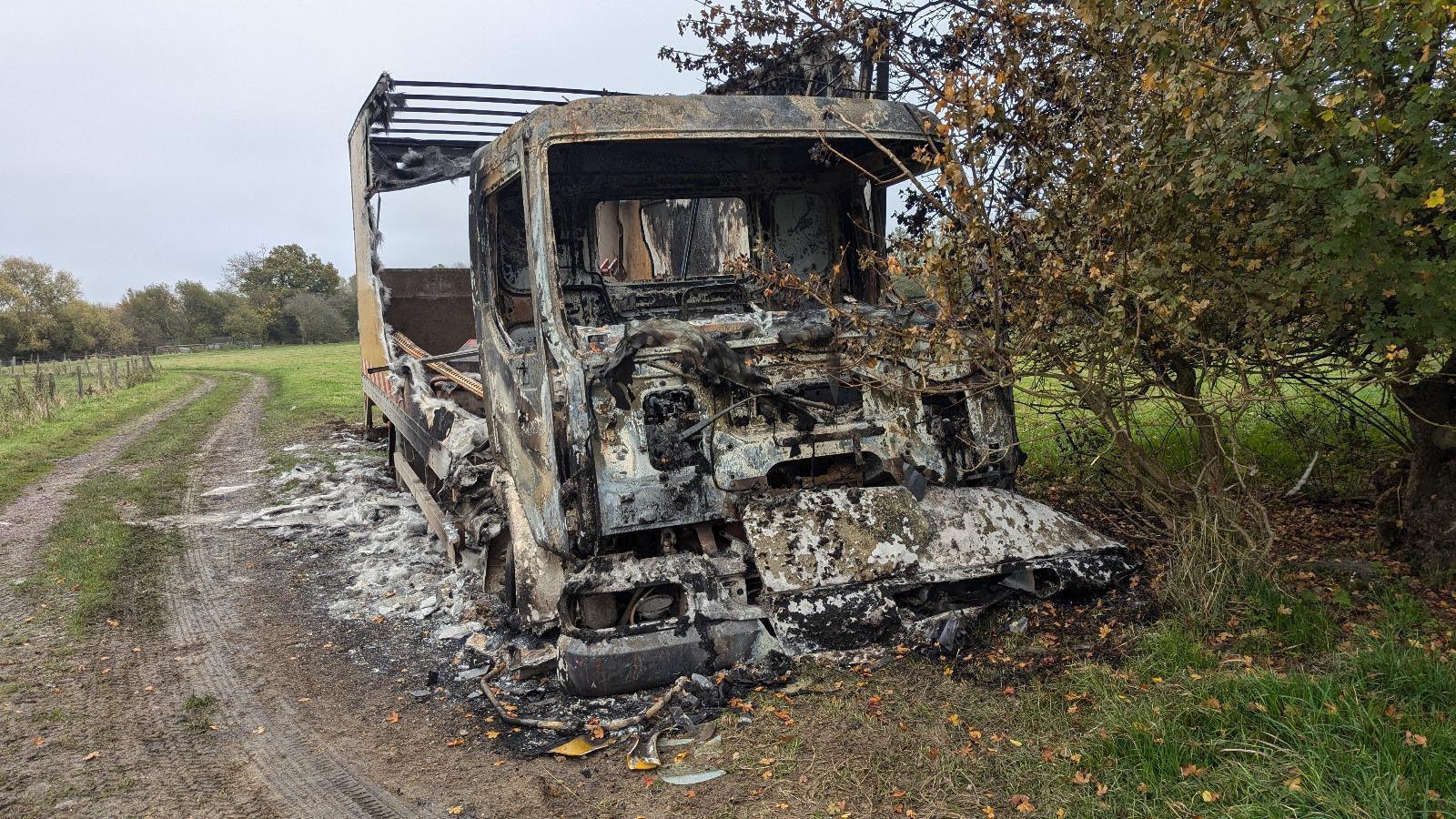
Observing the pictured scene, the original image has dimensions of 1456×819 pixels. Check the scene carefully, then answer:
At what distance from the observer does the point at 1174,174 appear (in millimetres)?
3572

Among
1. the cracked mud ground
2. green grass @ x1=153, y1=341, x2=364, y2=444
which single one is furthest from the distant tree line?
the cracked mud ground

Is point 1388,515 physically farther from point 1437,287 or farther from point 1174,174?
point 1174,174

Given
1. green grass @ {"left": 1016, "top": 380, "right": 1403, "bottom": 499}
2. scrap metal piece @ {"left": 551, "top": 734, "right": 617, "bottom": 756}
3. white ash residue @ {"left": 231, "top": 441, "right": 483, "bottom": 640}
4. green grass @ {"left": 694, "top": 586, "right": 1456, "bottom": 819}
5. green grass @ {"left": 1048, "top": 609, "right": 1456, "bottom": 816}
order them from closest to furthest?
1. green grass @ {"left": 1048, "top": 609, "right": 1456, "bottom": 816}
2. green grass @ {"left": 694, "top": 586, "right": 1456, "bottom": 819}
3. scrap metal piece @ {"left": 551, "top": 734, "right": 617, "bottom": 756}
4. green grass @ {"left": 1016, "top": 380, "right": 1403, "bottom": 499}
5. white ash residue @ {"left": 231, "top": 441, "right": 483, "bottom": 640}

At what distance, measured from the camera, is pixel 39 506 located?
858 cm

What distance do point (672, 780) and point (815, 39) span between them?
5.40 meters

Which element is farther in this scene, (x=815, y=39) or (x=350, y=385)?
(x=350, y=385)

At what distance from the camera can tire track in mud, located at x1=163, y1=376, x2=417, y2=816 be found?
133 inches

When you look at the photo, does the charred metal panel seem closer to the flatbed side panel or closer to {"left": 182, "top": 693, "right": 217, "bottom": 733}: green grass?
{"left": 182, "top": 693, "right": 217, "bottom": 733}: green grass

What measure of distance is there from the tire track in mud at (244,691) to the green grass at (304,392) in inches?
240

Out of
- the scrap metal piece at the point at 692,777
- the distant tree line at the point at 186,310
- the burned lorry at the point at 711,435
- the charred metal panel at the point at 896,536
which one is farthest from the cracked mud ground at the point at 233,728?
the distant tree line at the point at 186,310

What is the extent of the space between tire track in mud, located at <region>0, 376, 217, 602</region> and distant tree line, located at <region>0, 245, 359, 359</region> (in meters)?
41.5

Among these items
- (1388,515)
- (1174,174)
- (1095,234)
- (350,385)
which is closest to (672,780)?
(1095,234)

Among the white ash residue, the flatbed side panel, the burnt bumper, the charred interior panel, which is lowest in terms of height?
the white ash residue

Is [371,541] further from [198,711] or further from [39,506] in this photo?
[39,506]
